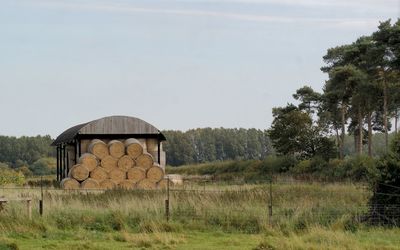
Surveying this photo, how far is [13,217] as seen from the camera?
20.5m

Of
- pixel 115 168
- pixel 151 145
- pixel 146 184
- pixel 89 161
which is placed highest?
pixel 151 145

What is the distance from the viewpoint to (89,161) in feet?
117

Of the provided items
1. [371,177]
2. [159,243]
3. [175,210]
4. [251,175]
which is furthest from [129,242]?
[251,175]

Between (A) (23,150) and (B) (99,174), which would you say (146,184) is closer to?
(B) (99,174)

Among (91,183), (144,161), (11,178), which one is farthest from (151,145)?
(11,178)

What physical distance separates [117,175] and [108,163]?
2.37ft

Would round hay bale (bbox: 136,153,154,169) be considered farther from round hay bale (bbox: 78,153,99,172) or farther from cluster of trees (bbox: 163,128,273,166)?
cluster of trees (bbox: 163,128,273,166)

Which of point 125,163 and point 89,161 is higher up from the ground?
point 89,161

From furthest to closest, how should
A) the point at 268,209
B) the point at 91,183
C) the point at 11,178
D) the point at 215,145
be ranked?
the point at 215,145, the point at 11,178, the point at 91,183, the point at 268,209

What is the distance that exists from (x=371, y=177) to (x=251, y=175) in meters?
33.2

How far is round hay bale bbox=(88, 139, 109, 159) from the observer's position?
35.9 meters

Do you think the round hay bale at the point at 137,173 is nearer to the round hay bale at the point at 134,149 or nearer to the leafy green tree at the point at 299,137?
the round hay bale at the point at 134,149

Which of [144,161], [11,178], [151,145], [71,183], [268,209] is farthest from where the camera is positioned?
[11,178]

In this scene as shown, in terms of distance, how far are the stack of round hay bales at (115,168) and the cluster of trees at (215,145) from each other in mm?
84591
